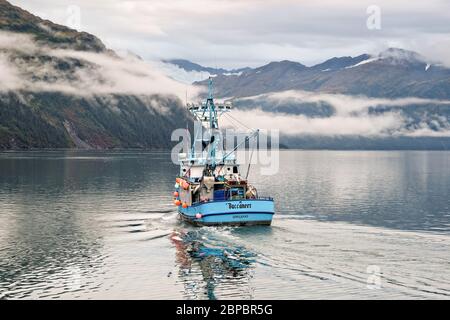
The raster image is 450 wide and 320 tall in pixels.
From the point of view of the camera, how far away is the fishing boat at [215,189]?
79.2 m

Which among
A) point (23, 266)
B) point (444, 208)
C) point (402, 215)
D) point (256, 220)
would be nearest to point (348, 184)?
point (444, 208)

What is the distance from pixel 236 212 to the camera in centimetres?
7888

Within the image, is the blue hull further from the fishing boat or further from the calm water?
the calm water

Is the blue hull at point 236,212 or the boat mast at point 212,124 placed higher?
the boat mast at point 212,124

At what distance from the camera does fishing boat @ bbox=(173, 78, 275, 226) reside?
79188 mm

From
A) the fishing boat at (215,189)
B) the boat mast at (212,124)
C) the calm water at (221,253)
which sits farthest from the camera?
the boat mast at (212,124)

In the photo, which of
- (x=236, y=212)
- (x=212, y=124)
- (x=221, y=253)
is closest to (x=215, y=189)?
(x=236, y=212)

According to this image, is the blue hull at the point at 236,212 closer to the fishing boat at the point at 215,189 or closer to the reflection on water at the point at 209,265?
the fishing boat at the point at 215,189

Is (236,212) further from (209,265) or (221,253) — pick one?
(209,265)

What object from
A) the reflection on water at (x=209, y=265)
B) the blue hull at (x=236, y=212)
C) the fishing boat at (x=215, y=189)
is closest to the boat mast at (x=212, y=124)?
the fishing boat at (x=215, y=189)

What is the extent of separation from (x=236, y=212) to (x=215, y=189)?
290 inches
